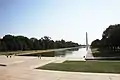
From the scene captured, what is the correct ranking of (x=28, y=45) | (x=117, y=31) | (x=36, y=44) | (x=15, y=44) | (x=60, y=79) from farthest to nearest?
1. (x=36, y=44)
2. (x=28, y=45)
3. (x=15, y=44)
4. (x=117, y=31)
5. (x=60, y=79)

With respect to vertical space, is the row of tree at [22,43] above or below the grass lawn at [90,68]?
above

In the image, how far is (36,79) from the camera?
1480 centimetres

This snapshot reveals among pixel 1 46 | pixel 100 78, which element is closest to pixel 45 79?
pixel 100 78

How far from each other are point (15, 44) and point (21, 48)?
5166 mm

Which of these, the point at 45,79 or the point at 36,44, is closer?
the point at 45,79

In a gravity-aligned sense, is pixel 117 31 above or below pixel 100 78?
above

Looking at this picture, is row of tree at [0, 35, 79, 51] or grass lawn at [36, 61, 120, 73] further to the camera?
row of tree at [0, 35, 79, 51]

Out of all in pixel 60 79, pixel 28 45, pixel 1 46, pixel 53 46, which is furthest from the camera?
pixel 53 46

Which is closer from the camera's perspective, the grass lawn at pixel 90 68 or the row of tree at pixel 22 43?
the grass lawn at pixel 90 68

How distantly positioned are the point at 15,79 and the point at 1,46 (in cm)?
7489

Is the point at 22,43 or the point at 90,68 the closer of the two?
the point at 90,68

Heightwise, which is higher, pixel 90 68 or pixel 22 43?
pixel 22 43

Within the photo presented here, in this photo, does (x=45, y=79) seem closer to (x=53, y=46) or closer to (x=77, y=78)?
(x=77, y=78)

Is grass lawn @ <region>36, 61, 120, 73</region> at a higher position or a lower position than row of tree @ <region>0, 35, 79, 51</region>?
lower
